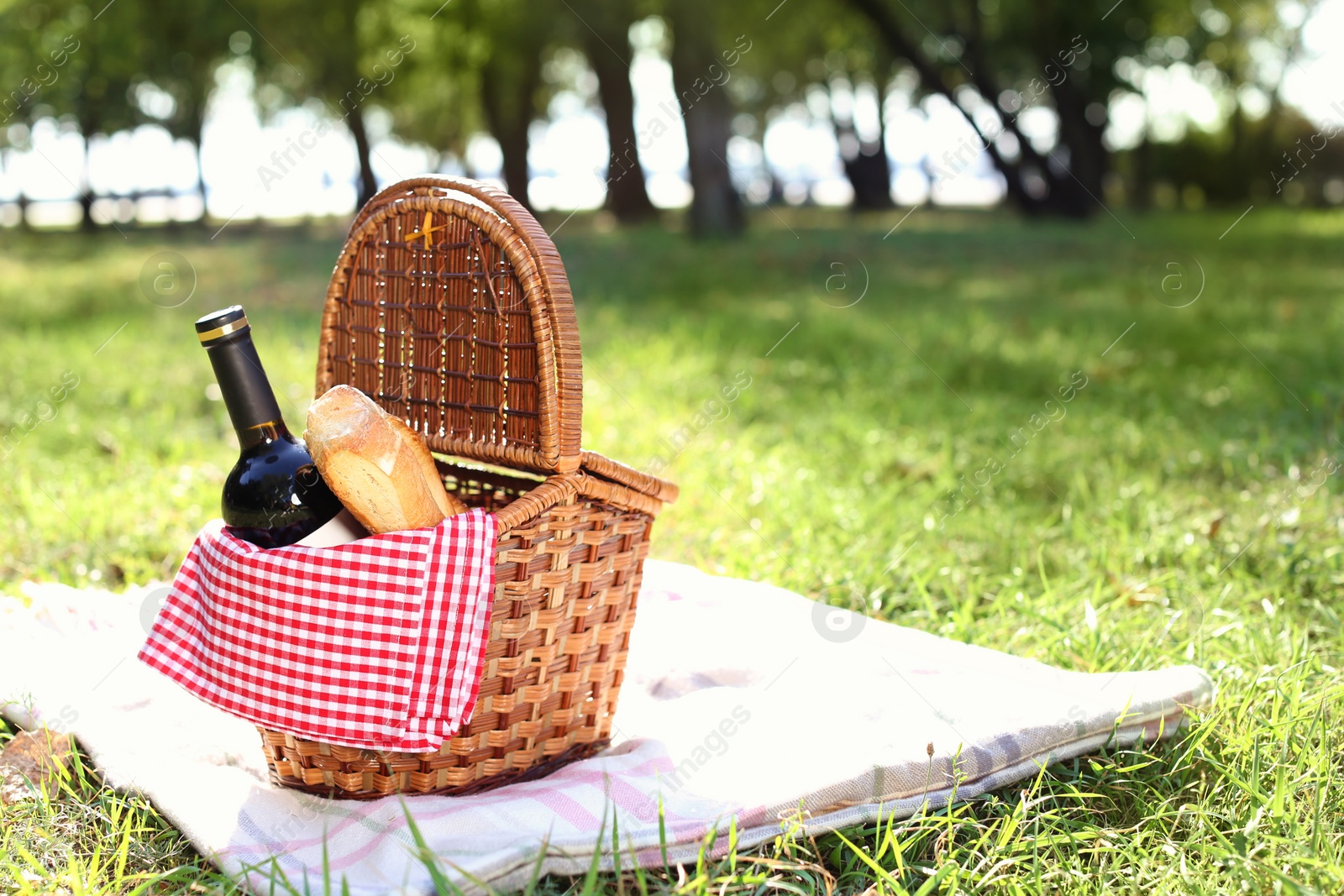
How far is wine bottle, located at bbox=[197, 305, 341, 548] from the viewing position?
1.88 meters

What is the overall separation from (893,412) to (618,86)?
1106 cm

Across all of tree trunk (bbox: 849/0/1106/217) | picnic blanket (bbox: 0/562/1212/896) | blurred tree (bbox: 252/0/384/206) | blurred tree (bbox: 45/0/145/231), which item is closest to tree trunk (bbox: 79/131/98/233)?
blurred tree (bbox: 45/0/145/231)

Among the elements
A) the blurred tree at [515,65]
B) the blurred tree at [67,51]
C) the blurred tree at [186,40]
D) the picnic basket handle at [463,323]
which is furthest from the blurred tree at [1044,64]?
the picnic basket handle at [463,323]

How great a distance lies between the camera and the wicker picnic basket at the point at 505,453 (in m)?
1.89

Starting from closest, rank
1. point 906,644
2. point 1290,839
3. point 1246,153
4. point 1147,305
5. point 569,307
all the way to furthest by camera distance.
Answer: point 1290,839 → point 569,307 → point 906,644 → point 1147,305 → point 1246,153

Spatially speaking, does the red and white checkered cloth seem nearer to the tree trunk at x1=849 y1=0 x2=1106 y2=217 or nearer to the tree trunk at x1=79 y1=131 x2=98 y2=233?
the tree trunk at x1=849 y1=0 x2=1106 y2=217

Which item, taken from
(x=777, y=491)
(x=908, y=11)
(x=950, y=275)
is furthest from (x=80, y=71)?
(x=777, y=491)

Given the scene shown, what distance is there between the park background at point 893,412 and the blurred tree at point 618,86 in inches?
2.4

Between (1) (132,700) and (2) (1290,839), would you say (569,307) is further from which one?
(2) (1290,839)

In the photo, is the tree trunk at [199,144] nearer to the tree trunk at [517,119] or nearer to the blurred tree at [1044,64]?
the tree trunk at [517,119]

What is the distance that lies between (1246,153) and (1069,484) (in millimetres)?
24891

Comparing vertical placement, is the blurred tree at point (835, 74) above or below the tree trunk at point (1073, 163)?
above

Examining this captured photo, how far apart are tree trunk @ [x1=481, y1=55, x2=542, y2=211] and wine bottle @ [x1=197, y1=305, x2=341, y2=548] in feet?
47.0

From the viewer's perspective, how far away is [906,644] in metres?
2.42
